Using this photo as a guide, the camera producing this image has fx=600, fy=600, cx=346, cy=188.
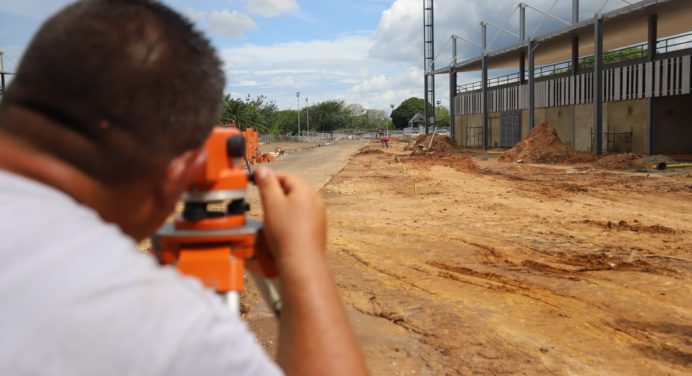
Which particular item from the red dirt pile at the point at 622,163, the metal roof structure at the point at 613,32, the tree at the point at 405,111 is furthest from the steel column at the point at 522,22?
the tree at the point at 405,111

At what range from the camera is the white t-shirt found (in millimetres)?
765

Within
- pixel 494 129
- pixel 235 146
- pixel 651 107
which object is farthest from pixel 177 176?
pixel 494 129

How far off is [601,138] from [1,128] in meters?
30.6

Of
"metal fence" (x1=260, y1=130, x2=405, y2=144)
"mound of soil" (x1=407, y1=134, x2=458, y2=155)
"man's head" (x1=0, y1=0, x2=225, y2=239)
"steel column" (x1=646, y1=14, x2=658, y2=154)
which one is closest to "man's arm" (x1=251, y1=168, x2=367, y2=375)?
"man's head" (x1=0, y1=0, x2=225, y2=239)

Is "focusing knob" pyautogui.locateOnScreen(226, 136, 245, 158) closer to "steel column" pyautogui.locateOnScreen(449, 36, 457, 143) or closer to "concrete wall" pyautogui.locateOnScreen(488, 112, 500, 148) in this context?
"concrete wall" pyautogui.locateOnScreen(488, 112, 500, 148)

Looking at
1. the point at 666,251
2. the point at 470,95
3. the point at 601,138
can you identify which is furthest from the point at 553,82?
the point at 666,251

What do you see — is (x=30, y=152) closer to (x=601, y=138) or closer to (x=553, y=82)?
(x=601, y=138)

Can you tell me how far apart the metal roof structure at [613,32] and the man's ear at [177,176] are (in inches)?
1079

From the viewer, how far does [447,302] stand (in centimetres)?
580

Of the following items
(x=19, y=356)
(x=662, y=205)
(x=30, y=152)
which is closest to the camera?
(x=19, y=356)

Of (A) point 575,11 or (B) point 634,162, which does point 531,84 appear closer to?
(A) point 575,11

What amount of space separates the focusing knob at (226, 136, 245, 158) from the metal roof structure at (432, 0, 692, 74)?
27196mm

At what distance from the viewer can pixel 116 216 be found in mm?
1028

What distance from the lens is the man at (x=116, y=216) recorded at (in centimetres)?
77
